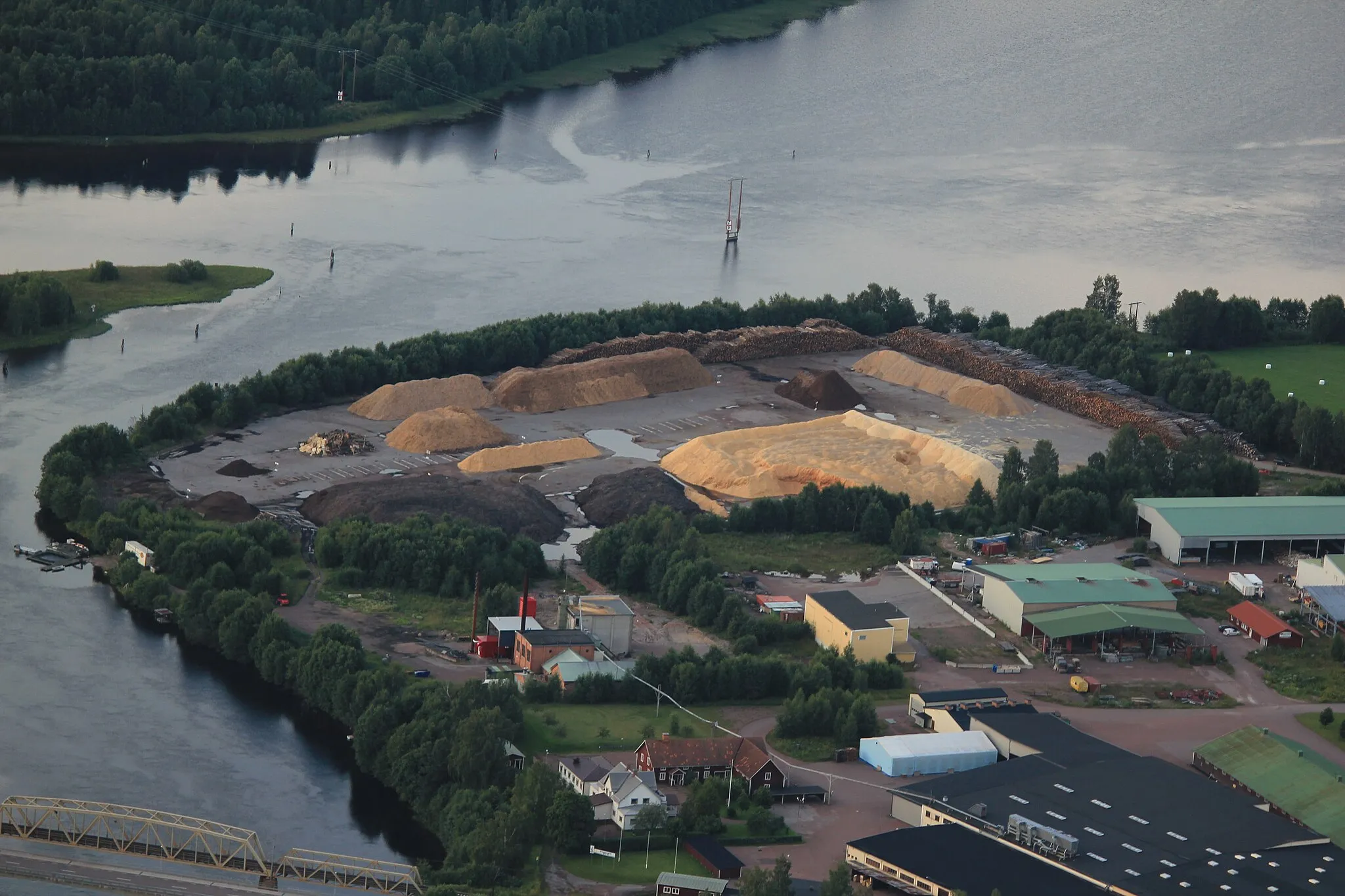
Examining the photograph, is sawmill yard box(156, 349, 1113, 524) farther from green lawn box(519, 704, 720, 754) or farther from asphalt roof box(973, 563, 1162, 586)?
green lawn box(519, 704, 720, 754)

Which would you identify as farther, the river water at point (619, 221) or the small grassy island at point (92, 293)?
the small grassy island at point (92, 293)

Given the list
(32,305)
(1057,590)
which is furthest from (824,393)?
(32,305)

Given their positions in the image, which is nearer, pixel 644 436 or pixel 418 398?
pixel 644 436

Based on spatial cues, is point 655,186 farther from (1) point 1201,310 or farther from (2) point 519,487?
(2) point 519,487

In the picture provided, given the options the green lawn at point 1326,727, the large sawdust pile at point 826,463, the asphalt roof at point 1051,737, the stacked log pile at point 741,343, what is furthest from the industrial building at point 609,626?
the stacked log pile at point 741,343

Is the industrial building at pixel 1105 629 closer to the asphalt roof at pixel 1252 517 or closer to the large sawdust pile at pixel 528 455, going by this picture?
the asphalt roof at pixel 1252 517

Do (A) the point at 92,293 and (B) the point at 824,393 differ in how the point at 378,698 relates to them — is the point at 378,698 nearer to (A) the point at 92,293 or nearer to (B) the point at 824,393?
(B) the point at 824,393
